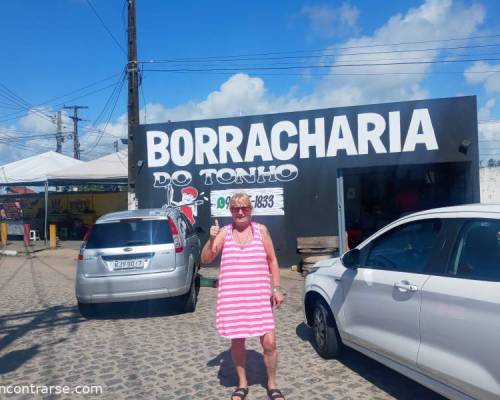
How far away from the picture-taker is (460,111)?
35.0ft

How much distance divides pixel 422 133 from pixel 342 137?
1.78 metres

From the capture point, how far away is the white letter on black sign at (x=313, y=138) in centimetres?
1152

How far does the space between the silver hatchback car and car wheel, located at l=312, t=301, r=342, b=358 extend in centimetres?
249

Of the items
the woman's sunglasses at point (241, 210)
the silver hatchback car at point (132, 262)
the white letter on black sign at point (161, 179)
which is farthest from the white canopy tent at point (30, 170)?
the woman's sunglasses at point (241, 210)

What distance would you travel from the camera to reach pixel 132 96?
14156 millimetres

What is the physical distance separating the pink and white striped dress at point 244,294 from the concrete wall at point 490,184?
11526 millimetres

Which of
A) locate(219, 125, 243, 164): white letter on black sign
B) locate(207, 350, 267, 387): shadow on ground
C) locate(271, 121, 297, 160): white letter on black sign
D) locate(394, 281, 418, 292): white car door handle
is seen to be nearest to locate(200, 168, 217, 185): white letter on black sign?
locate(219, 125, 243, 164): white letter on black sign

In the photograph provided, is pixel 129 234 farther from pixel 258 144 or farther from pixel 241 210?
pixel 258 144

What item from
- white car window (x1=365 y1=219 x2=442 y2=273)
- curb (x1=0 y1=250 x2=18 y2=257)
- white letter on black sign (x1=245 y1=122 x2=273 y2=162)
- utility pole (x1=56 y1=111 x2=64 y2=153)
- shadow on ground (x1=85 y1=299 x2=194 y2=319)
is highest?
utility pole (x1=56 y1=111 x2=64 y2=153)

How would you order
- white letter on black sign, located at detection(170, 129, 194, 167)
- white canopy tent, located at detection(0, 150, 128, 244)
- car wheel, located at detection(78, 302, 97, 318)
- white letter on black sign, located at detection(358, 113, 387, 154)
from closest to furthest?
car wheel, located at detection(78, 302, 97, 318) → white letter on black sign, located at detection(358, 113, 387, 154) → white letter on black sign, located at detection(170, 129, 194, 167) → white canopy tent, located at detection(0, 150, 128, 244)

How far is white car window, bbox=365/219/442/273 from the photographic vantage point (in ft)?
12.5

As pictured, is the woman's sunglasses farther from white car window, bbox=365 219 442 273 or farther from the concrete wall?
the concrete wall

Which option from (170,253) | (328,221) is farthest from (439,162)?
(170,253)

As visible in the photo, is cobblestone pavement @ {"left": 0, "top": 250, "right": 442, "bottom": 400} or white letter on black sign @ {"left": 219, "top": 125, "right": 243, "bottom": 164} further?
white letter on black sign @ {"left": 219, "top": 125, "right": 243, "bottom": 164}
